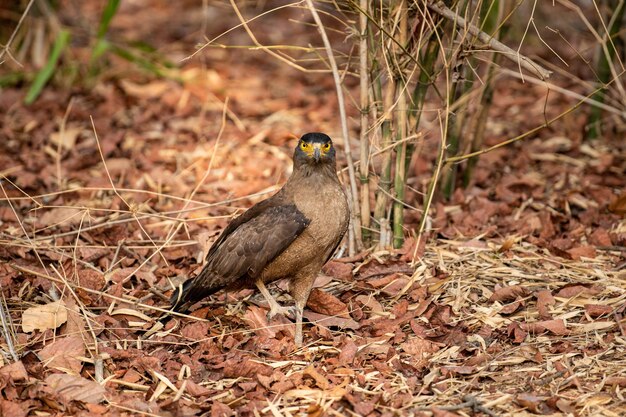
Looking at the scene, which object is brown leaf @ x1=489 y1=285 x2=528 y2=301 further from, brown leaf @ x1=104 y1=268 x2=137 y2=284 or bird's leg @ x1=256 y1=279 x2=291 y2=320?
brown leaf @ x1=104 y1=268 x2=137 y2=284

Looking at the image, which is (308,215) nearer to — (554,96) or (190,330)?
(190,330)

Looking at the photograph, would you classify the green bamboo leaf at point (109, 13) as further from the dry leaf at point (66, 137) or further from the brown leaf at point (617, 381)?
the brown leaf at point (617, 381)

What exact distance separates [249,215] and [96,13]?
8.10 m

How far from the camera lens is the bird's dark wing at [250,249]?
15.6ft

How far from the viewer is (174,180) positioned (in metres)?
6.89

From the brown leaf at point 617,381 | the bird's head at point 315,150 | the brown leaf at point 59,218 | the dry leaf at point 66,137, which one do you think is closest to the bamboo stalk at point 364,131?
the bird's head at point 315,150

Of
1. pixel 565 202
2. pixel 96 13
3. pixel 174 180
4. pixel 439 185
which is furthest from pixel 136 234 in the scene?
pixel 96 13

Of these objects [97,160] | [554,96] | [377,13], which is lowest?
[97,160]

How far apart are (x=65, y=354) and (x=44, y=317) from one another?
39cm

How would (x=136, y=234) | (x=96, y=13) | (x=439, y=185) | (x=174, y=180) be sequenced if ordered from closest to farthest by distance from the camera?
(x=136, y=234) < (x=439, y=185) < (x=174, y=180) < (x=96, y=13)

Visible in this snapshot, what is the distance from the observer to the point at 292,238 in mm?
4742

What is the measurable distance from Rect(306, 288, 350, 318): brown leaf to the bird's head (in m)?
0.77

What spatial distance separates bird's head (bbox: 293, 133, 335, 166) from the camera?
192 inches

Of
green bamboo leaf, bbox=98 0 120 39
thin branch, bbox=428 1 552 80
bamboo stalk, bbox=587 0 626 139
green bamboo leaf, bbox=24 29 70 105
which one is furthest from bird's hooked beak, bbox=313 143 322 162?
green bamboo leaf, bbox=24 29 70 105
